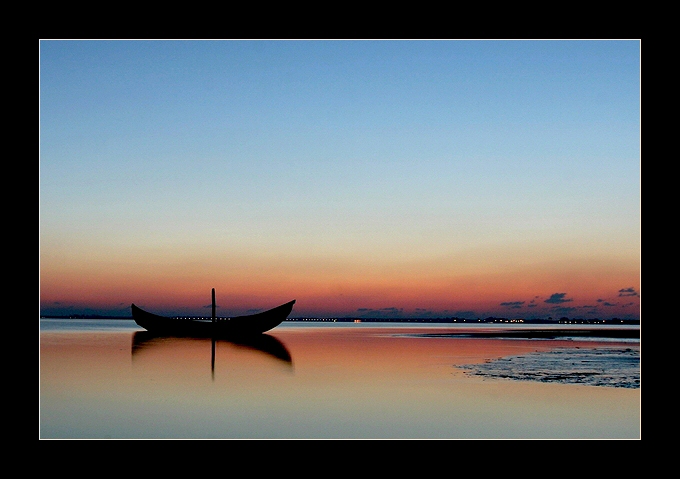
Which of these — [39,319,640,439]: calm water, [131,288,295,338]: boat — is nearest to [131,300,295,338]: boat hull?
[131,288,295,338]: boat

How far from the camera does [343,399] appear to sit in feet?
41.0

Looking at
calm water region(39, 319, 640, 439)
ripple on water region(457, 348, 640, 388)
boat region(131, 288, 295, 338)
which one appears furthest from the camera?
boat region(131, 288, 295, 338)

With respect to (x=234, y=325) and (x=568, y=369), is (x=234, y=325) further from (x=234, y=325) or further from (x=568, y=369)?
(x=568, y=369)

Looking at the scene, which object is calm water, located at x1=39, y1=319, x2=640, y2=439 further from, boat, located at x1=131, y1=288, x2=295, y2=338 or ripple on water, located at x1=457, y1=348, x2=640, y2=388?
boat, located at x1=131, y1=288, x2=295, y2=338

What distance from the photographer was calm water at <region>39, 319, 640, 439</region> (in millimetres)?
9688

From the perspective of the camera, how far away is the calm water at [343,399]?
9.69 metres

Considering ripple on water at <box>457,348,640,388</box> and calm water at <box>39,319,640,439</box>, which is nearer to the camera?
calm water at <box>39,319,640,439</box>

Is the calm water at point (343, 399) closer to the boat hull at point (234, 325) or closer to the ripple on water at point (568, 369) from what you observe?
the ripple on water at point (568, 369)

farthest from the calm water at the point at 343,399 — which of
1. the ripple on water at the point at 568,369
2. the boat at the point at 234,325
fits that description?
the boat at the point at 234,325

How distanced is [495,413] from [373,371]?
7.03 metres

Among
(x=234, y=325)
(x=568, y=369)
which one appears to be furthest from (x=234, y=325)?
(x=568, y=369)

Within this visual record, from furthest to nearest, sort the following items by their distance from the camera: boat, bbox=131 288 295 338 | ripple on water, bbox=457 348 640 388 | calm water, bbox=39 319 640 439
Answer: boat, bbox=131 288 295 338, ripple on water, bbox=457 348 640 388, calm water, bbox=39 319 640 439

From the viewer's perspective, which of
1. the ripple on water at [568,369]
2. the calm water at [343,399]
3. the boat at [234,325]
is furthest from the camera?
the boat at [234,325]
